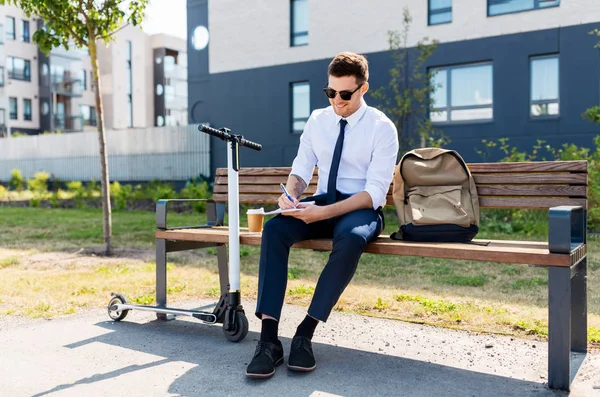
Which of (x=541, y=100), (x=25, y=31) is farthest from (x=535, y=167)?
(x=25, y=31)

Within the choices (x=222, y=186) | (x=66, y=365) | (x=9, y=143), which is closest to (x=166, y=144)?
(x=9, y=143)

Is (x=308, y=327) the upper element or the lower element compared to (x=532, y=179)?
lower

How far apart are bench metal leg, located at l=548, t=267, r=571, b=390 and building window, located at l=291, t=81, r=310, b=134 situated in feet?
51.5

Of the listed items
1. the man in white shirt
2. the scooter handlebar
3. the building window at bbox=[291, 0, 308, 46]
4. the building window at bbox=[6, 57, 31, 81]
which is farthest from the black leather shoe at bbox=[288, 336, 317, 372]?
the building window at bbox=[6, 57, 31, 81]

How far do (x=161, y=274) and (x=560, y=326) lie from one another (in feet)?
Answer: 9.14

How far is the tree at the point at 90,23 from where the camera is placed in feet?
24.5

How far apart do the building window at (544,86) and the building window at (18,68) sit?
121 ft

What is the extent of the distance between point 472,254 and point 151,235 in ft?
24.9

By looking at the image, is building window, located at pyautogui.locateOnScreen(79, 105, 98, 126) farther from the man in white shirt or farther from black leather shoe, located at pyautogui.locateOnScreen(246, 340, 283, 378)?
black leather shoe, located at pyautogui.locateOnScreen(246, 340, 283, 378)

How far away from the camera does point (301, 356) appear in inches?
129

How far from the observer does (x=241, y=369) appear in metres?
3.39

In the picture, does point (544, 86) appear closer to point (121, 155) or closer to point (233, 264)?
point (233, 264)

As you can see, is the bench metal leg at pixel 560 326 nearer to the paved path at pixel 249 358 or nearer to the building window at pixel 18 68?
the paved path at pixel 249 358

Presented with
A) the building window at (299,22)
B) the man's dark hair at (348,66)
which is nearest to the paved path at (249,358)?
the man's dark hair at (348,66)
